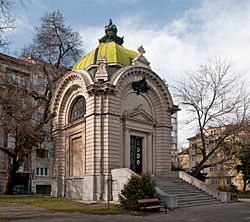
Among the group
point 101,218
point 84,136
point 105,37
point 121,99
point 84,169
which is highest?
point 105,37

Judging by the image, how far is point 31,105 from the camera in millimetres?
30016

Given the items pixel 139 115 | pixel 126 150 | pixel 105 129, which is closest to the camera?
pixel 105 129

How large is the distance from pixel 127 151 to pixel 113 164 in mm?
1994

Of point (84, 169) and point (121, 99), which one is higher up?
point (121, 99)

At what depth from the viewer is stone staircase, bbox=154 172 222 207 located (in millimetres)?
21562

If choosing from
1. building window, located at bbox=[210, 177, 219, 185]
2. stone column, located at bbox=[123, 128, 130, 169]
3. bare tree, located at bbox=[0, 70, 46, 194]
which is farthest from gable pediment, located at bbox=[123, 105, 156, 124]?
building window, located at bbox=[210, 177, 219, 185]

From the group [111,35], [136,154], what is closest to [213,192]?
[136,154]

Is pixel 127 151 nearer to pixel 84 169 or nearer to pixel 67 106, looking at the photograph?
pixel 84 169

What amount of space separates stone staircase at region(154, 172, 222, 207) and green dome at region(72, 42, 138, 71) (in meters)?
9.13

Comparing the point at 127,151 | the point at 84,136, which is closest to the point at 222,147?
the point at 127,151

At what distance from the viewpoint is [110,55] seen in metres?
27.5

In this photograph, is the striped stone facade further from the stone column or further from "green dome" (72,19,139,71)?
"green dome" (72,19,139,71)

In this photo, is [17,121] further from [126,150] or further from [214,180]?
[214,180]

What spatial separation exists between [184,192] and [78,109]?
31.9 ft
